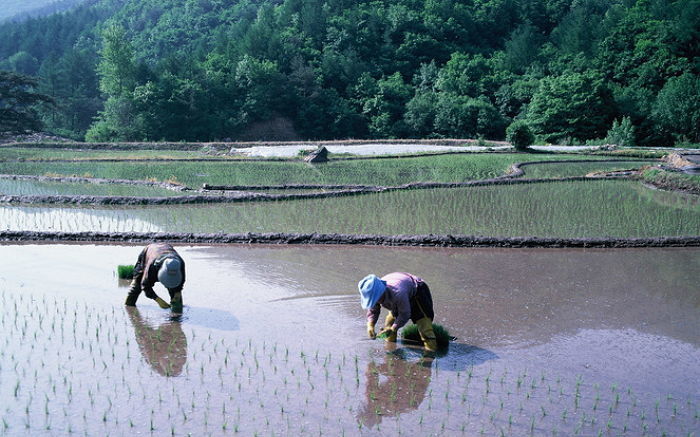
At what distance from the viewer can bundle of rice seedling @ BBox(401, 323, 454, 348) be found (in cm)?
676

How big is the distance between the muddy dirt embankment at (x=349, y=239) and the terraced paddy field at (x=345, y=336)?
220mm

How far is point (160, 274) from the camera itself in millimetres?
7312

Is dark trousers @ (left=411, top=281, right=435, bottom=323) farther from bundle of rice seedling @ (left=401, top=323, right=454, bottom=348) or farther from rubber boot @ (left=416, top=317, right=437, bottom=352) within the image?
bundle of rice seedling @ (left=401, top=323, right=454, bottom=348)

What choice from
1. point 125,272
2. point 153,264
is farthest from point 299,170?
point 153,264

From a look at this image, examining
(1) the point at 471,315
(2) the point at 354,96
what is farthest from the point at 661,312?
(2) the point at 354,96

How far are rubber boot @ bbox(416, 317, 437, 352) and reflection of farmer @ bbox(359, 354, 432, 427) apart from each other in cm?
19

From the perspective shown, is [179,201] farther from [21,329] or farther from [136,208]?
[21,329]

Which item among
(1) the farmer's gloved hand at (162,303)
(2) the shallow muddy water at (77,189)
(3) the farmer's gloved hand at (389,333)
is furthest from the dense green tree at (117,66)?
(3) the farmer's gloved hand at (389,333)

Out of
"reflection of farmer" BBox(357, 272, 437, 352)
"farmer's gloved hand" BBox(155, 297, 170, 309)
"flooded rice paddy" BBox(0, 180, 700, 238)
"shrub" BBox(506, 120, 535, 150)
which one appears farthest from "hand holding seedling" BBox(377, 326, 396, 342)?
"shrub" BBox(506, 120, 535, 150)

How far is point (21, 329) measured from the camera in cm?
723

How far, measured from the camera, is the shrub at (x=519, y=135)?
26312 mm

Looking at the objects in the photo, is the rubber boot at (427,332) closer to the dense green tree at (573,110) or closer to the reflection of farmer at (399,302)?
the reflection of farmer at (399,302)

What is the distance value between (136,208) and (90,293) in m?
6.55

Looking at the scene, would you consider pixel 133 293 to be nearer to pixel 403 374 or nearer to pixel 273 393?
pixel 273 393
